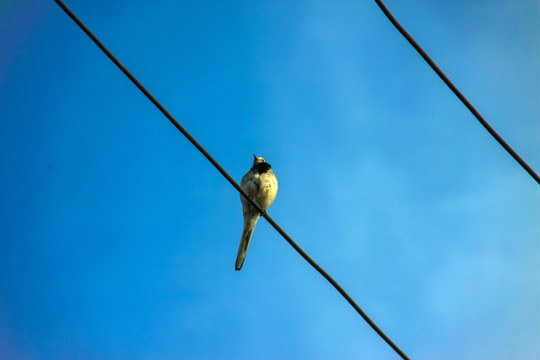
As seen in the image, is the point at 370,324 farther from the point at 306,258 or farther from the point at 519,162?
the point at 519,162

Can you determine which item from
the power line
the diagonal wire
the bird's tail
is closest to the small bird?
the bird's tail

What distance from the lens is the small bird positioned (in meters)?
8.66

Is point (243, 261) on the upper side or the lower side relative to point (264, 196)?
lower

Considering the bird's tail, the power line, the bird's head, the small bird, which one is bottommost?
the power line

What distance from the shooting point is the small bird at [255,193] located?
866 centimetres

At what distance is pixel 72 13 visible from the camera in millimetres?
3814

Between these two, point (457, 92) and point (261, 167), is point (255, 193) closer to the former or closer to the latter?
point (261, 167)

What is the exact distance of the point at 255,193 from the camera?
28.5 ft

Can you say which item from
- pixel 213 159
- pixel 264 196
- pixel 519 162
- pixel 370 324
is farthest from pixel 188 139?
pixel 264 196

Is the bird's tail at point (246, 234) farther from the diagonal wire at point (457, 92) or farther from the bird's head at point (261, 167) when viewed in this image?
the diagonal wire at point (457, 92)

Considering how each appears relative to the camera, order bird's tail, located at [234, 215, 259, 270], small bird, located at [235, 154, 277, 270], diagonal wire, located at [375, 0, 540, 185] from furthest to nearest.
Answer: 1. bird's tail, located at [234, 215, 259, 270]
2. small bird, located at [235, 154, 277, 270]
3. diagonal wire, located at [375, 0, 540, 185]

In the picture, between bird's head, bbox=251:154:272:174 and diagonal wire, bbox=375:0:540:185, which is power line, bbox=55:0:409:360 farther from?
bird's head, bbox=251:154:272:174

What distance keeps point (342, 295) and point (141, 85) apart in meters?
2.39

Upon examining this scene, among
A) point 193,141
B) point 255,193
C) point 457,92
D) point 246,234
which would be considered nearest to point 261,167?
point 255,193
